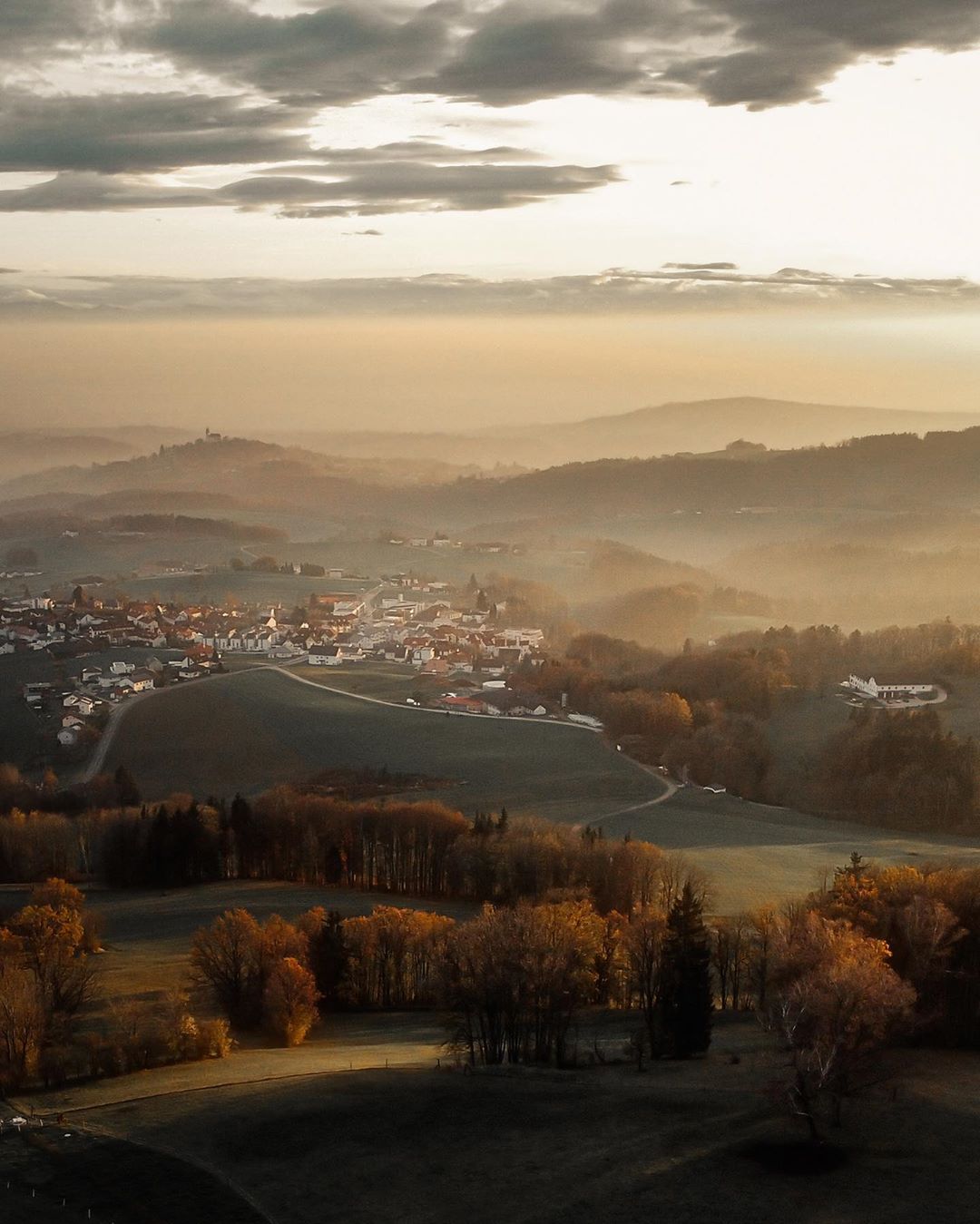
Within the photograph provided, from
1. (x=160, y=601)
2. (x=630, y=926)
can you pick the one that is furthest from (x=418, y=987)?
(x=160, y=601)

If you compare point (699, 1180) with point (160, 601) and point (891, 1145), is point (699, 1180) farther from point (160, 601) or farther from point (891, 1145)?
point (160, 601)

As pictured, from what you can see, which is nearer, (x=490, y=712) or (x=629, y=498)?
(x=490, y=712)

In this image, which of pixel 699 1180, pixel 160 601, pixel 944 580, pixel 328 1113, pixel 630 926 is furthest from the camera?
pixel 944 580

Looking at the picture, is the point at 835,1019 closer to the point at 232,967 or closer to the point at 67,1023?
the point at 232,967

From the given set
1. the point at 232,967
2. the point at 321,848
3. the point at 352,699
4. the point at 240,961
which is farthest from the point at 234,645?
the point at 232,967

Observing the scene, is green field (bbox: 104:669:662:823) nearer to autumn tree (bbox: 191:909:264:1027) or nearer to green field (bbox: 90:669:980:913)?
green field (bbox: 90:669:980:913)

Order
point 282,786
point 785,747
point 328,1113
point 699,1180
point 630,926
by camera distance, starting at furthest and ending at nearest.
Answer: point 785,747, point 282,786, point 630,926, point 328,1113, point 699,1180
